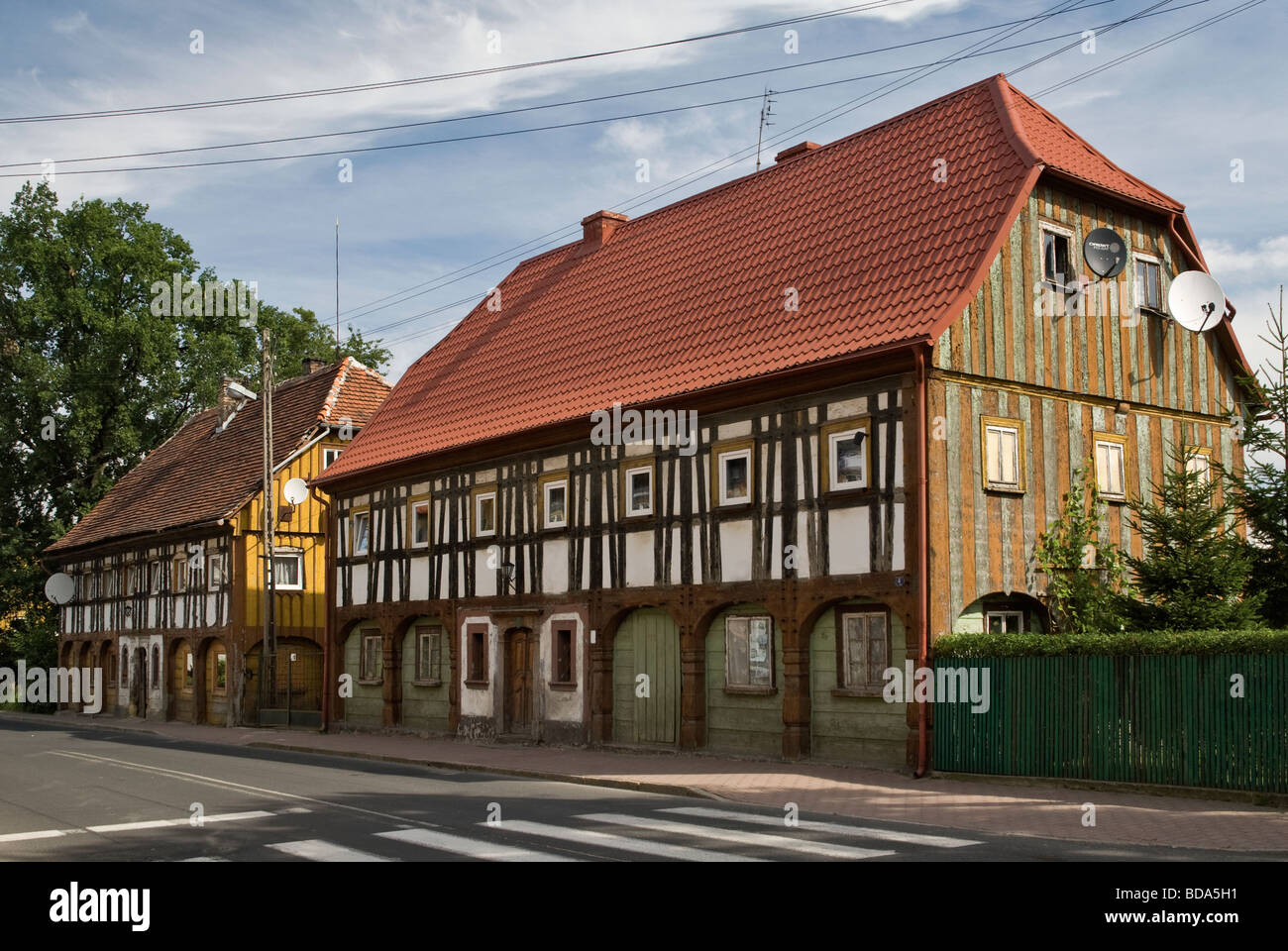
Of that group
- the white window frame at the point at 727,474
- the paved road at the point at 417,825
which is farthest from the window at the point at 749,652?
the paved road at the point at 417,825

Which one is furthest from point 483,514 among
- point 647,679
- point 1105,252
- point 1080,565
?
point 1105,252

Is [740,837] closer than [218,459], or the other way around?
[740,837]

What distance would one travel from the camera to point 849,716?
66.1ft

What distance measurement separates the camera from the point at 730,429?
22.4 meters

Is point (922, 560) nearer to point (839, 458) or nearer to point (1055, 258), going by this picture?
point (839, 458)

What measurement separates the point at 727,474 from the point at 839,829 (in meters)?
9.57

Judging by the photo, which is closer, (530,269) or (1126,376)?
(1126,376)

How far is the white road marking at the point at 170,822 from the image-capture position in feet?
45.4

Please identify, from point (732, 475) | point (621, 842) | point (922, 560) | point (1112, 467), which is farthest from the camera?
point (732, 475)

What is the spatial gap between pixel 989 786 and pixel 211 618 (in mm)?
28349

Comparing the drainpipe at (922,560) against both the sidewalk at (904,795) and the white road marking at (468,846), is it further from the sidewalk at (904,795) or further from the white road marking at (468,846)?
the white road marking at (468,846)

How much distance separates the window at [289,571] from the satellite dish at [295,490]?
155 centimetres
